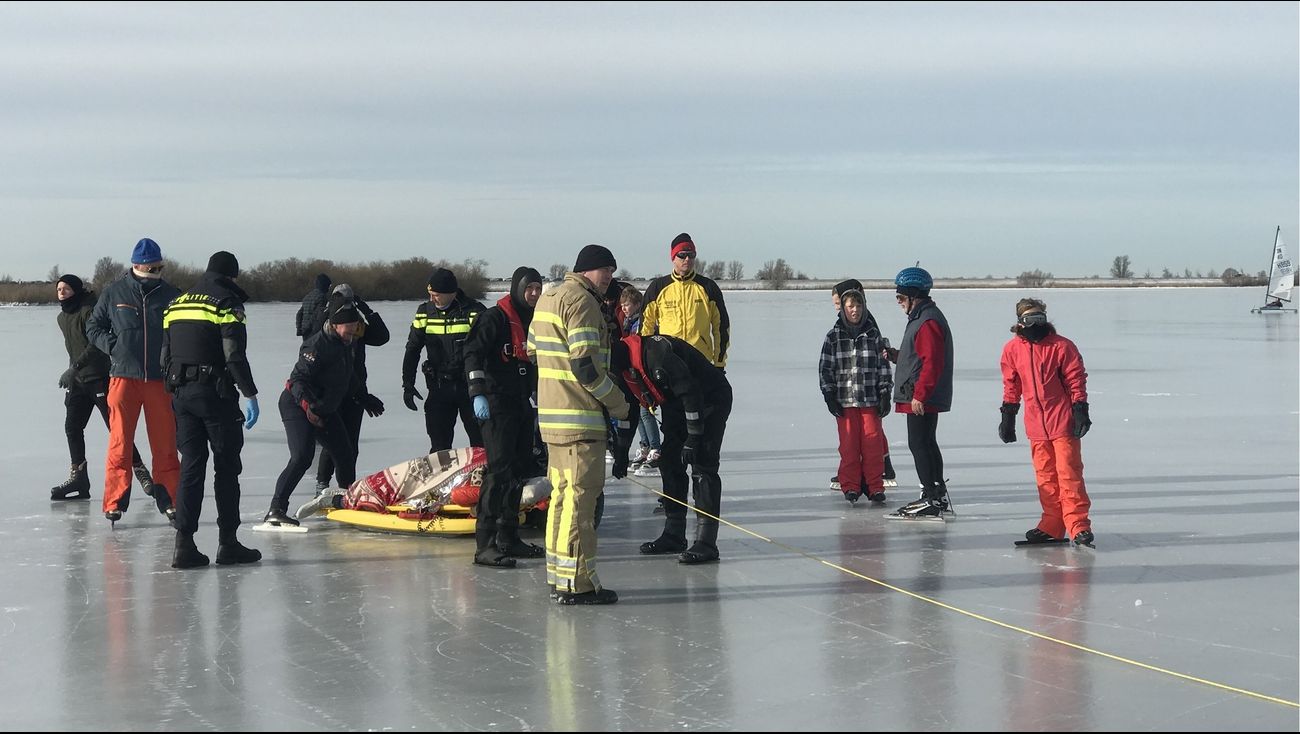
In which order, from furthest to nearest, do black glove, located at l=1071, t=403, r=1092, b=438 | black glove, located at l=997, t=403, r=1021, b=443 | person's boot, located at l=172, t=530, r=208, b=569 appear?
black glove, located at l=997, t=403, r=1021, b=443 < black glove, located at l=1071, t=403, r=1092, b=438 < person's boot, located at l=172, t=530, r=208, b=569

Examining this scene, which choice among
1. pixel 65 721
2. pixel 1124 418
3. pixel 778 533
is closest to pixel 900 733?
pixel 65 721

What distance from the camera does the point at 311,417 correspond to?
7.97 metres

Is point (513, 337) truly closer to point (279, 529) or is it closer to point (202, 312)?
point (202, 312)

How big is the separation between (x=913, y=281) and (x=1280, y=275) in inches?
1797

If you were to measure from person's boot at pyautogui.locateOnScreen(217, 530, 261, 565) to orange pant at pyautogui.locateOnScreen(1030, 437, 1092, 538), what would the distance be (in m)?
4.35

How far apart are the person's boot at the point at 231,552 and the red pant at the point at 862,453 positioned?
12.8 ft

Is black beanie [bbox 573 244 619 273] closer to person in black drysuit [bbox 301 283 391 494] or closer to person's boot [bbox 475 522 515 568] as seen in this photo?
person's boot [bbox 475 522 515 568]

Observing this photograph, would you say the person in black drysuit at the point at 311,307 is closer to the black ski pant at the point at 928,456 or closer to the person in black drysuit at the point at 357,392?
the person in black drysuit at the point at 357,392

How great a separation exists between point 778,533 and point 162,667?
12.7ft

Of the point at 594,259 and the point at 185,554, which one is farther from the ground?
the point at 594,259

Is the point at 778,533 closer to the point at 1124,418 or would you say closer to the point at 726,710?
the point at 726,710

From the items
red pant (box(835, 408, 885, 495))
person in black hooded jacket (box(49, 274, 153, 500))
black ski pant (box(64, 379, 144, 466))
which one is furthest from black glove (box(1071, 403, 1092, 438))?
black ski pant (box(64, 379, 144, 466))

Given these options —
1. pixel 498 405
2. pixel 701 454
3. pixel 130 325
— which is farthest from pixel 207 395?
pixel 701 454

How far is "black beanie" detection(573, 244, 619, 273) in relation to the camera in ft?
20.0
